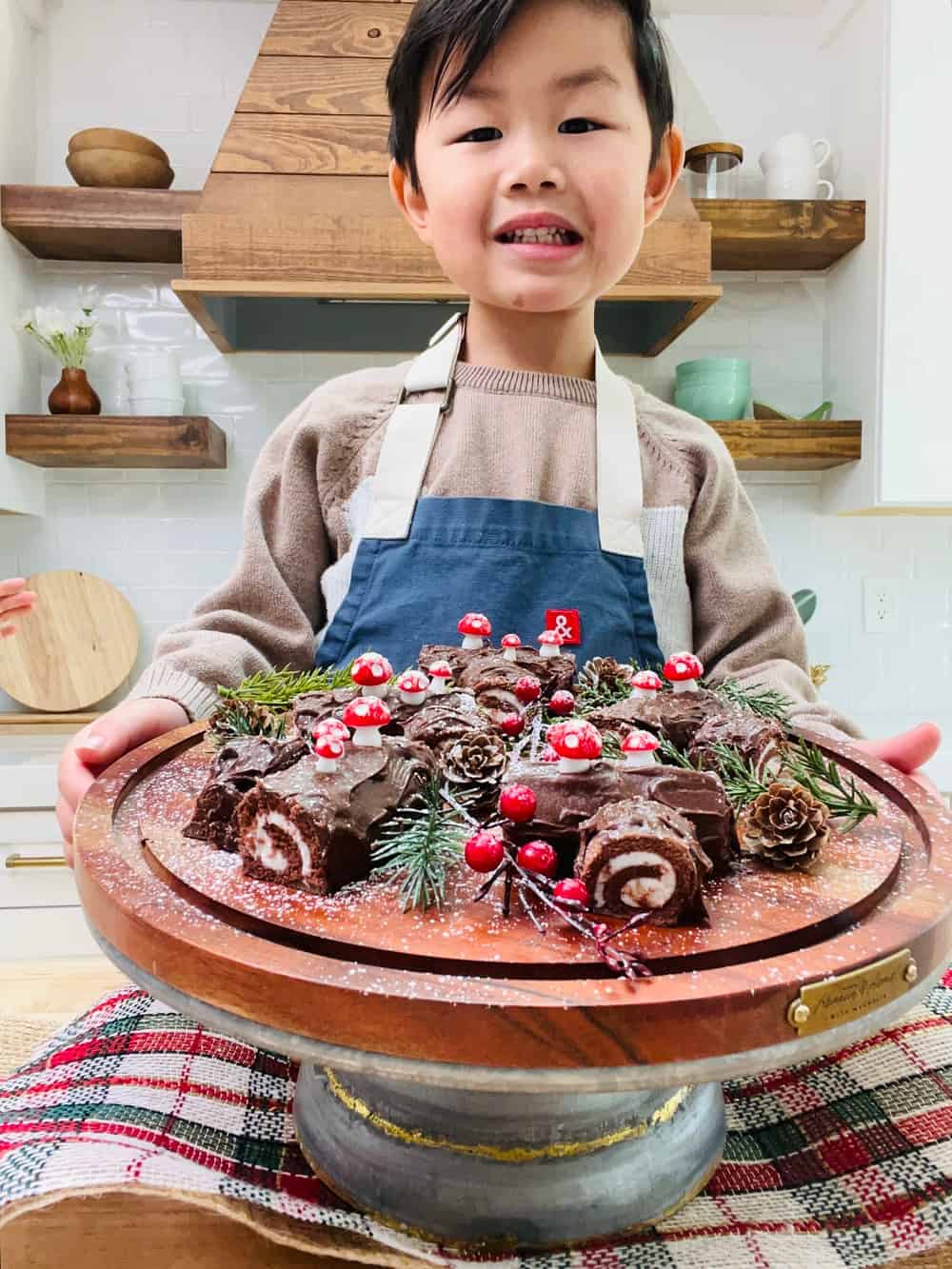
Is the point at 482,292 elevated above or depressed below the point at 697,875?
above

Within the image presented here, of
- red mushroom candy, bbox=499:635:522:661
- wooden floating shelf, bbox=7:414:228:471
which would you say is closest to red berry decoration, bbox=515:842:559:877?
red mushroom candy, bbox=499:635:522:661

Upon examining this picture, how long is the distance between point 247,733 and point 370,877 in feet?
0.85

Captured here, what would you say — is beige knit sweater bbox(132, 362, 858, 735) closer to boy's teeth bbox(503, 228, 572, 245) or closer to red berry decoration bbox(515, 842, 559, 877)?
boy's teeth bbox(503, 228, 572, 245)

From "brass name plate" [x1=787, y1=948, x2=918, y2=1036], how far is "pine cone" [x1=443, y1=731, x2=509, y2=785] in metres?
0.25

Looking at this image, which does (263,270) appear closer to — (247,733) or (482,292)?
(482,292)

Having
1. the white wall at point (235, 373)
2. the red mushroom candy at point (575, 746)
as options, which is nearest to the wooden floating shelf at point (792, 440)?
the white wall at point (235, 373)

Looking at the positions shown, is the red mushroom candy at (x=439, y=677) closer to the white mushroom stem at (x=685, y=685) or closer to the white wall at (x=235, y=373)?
the white mushroom stem at (x=685, y=685)

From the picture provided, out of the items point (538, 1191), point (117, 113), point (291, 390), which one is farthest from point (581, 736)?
point (117, 113)

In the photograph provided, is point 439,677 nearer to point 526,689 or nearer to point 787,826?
point 526,689

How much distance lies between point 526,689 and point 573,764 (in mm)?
249

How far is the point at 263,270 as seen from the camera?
1.95m

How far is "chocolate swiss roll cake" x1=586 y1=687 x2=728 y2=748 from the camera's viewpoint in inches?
28.7

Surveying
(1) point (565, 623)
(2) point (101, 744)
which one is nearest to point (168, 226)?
(1) point (565, 623)

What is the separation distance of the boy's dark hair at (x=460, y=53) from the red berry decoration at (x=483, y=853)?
0.76m
